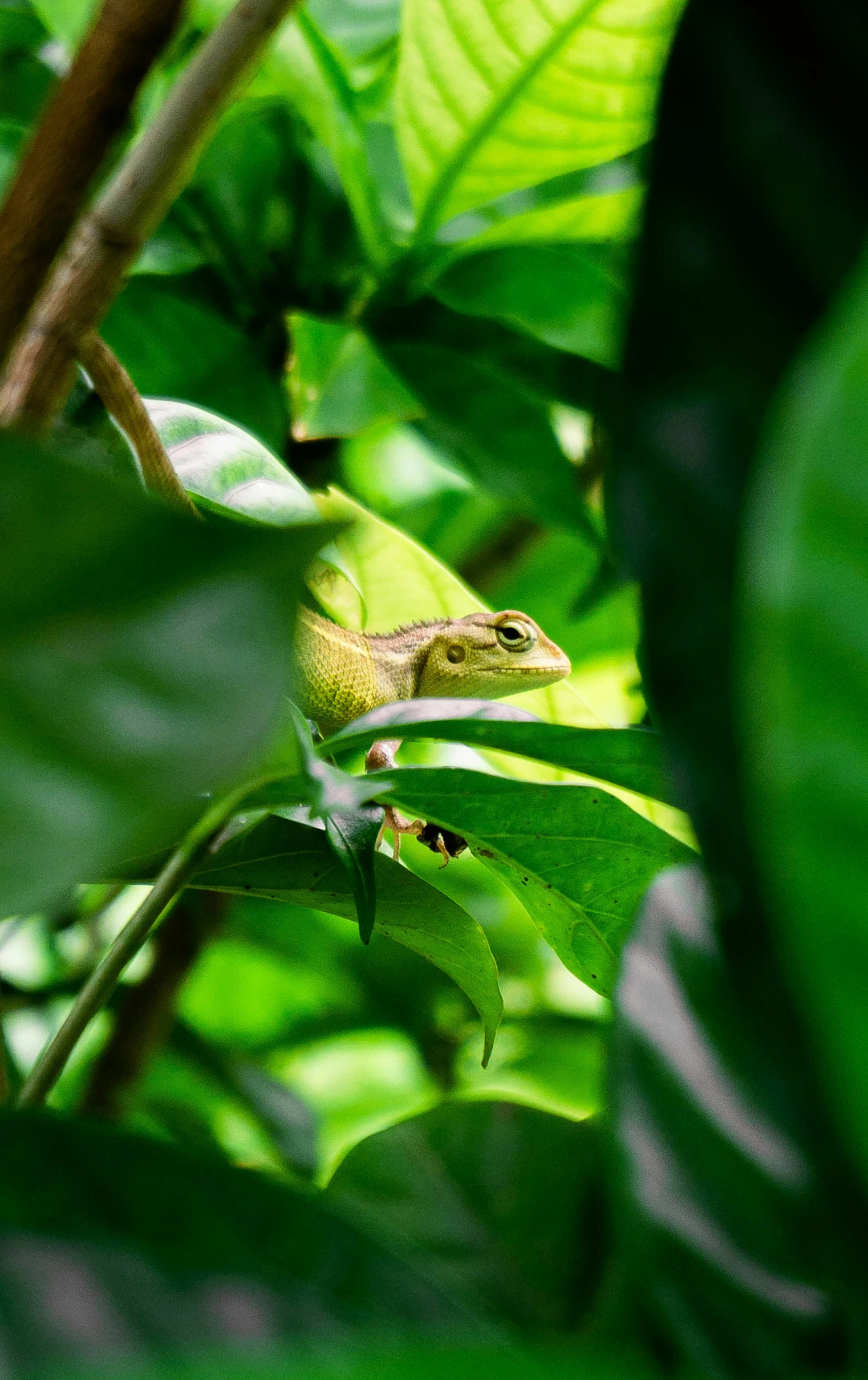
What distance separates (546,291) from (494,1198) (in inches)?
35.6

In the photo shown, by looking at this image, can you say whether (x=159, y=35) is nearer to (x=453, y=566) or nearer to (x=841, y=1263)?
(x=841, y=1263)

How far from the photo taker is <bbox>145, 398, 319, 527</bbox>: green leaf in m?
0.69

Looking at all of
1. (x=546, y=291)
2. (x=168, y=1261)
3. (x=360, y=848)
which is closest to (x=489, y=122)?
(x=546, y=291)

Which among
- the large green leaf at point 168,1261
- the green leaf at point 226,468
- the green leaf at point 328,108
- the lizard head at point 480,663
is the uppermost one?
the green leaf at point 328,108

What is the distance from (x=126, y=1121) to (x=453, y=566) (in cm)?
81

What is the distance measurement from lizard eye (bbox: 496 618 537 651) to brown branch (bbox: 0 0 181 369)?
1.24m

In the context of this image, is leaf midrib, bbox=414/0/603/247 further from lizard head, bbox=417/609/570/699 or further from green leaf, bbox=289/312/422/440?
lizard head, bbox=417/609/570/699

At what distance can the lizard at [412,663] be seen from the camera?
4.53 ft

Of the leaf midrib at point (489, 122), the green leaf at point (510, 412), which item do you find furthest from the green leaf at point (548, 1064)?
the leaf midrib at point (489, 122)

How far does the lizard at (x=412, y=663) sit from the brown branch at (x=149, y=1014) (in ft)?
0.86

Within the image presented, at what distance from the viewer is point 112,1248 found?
266 mm

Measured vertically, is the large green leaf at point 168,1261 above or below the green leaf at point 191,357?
above

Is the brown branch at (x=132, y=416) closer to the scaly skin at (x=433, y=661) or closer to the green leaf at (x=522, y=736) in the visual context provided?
the green leaf at (x=522, y=736)

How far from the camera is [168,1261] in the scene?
0.88 ft
